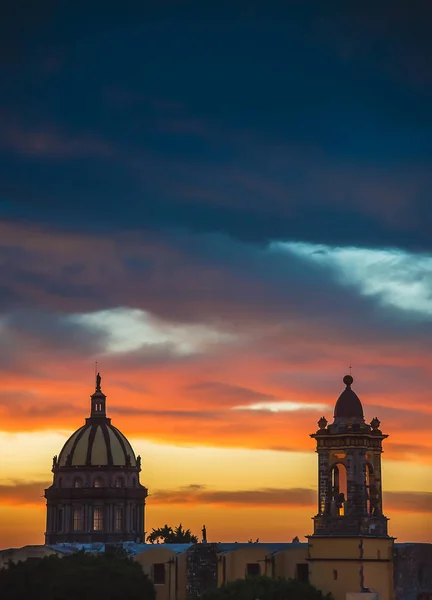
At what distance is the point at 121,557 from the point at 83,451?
38533 millimetres

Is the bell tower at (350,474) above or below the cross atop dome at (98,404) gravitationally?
below

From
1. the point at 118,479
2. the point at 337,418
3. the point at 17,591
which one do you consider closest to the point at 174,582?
the point at 17,591

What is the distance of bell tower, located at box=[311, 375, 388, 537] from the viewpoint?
76.4 meters

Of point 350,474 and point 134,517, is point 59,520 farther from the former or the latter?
point 350,474

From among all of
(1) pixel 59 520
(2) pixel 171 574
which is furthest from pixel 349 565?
(1) pixel 59 520

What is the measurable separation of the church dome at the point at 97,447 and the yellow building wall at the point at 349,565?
1904 inches

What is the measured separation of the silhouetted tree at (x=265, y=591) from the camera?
75.3 m

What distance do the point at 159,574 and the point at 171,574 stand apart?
0.96 metres

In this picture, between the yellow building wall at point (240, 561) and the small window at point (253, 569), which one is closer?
the small window at point (253, 569)

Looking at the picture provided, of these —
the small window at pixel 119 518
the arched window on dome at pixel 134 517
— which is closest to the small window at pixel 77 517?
the small window at pixel 119 518

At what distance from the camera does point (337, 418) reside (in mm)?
78562

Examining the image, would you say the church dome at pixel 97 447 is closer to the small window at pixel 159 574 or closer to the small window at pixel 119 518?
the small window at pixel 119 518

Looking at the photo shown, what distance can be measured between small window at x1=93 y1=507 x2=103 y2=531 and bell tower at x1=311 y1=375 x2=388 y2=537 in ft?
157

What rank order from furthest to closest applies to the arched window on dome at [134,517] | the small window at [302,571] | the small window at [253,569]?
the arched window on dome at [134,517]
the small window at [253,569]
the small window at [302,571]
